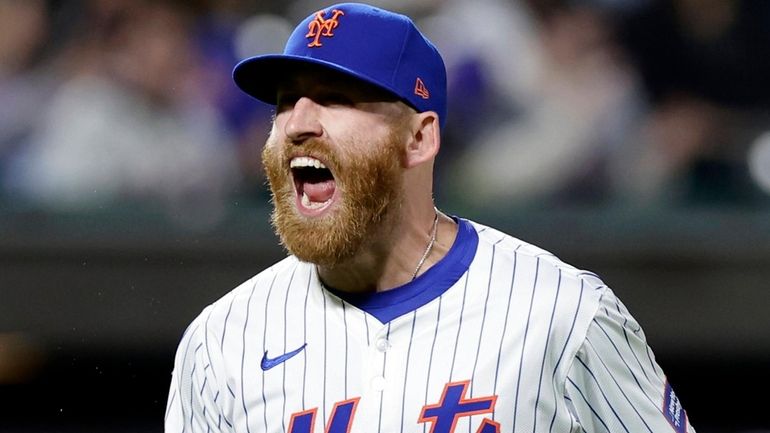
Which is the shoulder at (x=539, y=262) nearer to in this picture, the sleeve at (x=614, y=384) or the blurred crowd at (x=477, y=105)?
the sleeve at (x=614, y=384)

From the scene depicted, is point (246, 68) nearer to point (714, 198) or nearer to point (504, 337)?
point (504, 337)

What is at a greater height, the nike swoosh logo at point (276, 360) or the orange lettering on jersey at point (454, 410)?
the nike swoosh logo at point (276, 360)

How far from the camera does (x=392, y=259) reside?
278cm

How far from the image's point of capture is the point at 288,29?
595 cm

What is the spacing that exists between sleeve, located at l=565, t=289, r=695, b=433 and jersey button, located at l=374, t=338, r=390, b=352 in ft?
1.18

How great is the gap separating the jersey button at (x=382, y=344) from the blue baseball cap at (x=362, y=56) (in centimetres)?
46

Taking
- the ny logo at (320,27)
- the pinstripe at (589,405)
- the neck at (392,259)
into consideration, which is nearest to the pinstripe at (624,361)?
the pinstripe at (589,405)

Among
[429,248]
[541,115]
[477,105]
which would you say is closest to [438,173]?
[477,105]

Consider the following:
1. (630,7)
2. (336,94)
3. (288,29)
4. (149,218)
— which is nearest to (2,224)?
(149,218)

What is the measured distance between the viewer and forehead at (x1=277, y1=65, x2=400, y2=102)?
2.67m

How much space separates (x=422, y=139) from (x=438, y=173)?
2.88m

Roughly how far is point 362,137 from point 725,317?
318cm

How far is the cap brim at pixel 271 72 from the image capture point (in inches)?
103

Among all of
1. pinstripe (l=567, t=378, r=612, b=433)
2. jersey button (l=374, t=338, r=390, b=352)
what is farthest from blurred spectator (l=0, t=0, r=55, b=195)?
pinstripe (l=567, t=378, r=612, b=433)
